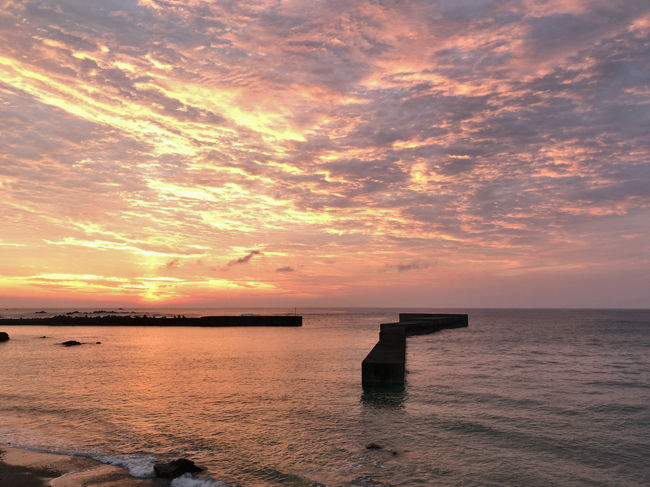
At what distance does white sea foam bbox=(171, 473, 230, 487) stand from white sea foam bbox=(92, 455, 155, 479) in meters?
1.07

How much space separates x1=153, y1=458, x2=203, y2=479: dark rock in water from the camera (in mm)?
12625

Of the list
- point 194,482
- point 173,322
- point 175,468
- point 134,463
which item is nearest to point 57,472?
point 134,463

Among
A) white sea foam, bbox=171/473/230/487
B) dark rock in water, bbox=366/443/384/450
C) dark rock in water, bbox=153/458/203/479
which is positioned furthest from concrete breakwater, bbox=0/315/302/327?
white sea foam, bbox=171/473/230/487

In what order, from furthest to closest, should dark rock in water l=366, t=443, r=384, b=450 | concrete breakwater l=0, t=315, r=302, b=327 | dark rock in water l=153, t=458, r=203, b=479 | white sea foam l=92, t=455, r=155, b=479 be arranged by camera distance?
concrete breakwater l=0, t=315, r=302, b=327, dark rock in water l=366, t=443, r=384, b=450, white sea foam l=92, t=455, r=155, b=479, dark rock in water l=153, t=458, r=203, b=479

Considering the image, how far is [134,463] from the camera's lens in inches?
542

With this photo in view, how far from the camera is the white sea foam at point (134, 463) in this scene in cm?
1289

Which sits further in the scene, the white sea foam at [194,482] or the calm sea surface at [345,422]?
the calm sea surface at [345,422]

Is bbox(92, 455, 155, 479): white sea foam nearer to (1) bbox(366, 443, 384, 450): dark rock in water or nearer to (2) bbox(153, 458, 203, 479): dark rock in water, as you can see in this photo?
(2) bbox(153, 458, 203, 479): dark rock in water

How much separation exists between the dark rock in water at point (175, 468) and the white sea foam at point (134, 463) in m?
0.36

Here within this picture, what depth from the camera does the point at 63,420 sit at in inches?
754

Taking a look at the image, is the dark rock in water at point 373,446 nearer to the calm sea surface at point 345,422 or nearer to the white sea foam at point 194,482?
the calm sea surface at point 345,422

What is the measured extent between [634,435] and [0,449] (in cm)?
2373

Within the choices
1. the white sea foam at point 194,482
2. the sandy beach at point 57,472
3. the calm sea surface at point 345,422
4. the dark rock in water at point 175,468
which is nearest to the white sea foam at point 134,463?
the calm sea surface at point 345,422

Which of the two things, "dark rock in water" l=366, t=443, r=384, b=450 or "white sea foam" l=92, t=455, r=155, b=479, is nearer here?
"white sea foam" l=92, t=455, r=155, b=479
